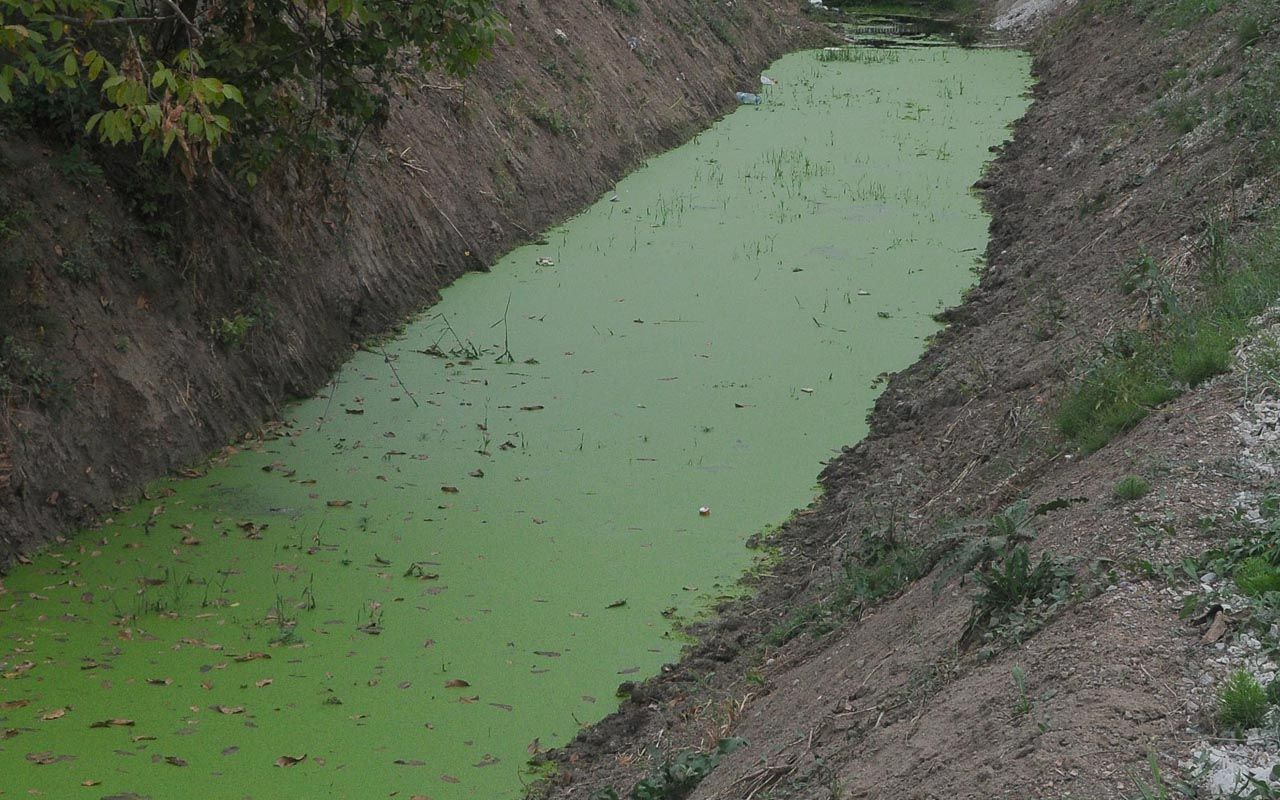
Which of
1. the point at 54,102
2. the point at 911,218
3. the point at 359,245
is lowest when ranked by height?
the point at 911,218

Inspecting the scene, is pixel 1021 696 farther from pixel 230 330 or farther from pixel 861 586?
pixel 230 330

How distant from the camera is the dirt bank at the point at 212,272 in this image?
6984 millimetres

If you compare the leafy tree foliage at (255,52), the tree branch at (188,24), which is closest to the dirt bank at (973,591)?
the leafy tree foliage at (255,52)

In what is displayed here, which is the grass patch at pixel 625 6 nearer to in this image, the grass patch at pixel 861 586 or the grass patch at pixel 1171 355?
the grass patch at pixel 1171 355

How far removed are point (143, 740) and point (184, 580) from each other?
4.53ft

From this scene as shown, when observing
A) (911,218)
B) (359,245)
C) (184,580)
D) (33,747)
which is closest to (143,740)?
(33,747)

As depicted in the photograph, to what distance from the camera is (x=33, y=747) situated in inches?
199

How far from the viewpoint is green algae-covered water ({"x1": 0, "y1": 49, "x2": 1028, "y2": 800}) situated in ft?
17.4

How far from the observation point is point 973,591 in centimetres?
490

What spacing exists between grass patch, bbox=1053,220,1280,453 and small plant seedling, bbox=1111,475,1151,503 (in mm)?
1104

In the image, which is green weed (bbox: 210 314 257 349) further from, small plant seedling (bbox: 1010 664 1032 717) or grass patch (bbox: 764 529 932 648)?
small plant seedling (bbox: 1010 664 1032 717)

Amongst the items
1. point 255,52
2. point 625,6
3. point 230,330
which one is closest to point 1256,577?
point 255,52

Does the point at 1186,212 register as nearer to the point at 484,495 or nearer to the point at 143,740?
the point at 484,495

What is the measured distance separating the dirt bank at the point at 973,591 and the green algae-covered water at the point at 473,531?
0.41m
